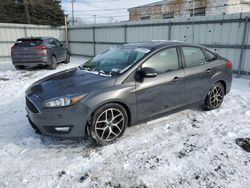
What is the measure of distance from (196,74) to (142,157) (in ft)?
6.64

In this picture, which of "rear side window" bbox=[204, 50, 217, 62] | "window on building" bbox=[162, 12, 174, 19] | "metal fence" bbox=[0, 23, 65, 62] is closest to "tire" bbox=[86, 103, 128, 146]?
"rear side window" bbox=[204, 50, 217, 62]

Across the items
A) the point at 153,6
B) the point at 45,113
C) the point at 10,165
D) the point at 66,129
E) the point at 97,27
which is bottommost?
the point at 10,165

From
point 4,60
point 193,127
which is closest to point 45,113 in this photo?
point 193,127

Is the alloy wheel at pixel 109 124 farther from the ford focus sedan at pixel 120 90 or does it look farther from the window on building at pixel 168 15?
the window on building at pixel 168 15

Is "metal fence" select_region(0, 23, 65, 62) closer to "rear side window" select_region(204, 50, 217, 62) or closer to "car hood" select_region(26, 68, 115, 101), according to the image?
"car hood" select_region(26, 68, 115, 101)

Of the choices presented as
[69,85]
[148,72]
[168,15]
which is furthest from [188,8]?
[69,85]

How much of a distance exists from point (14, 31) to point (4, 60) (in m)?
1.96

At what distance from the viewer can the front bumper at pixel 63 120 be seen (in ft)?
9.89

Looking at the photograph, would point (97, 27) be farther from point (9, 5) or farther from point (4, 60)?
point (9, 5)

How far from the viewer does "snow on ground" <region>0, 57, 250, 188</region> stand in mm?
2611

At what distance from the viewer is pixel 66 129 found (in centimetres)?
308

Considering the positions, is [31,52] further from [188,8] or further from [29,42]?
[188,8]

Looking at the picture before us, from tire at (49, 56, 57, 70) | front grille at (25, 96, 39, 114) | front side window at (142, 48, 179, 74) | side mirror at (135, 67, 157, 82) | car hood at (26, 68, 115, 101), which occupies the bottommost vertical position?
tire at (49, 56, 57, 70)

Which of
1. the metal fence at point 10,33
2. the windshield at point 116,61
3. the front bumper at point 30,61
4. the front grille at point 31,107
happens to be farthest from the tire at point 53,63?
the front grille at point 31,107
